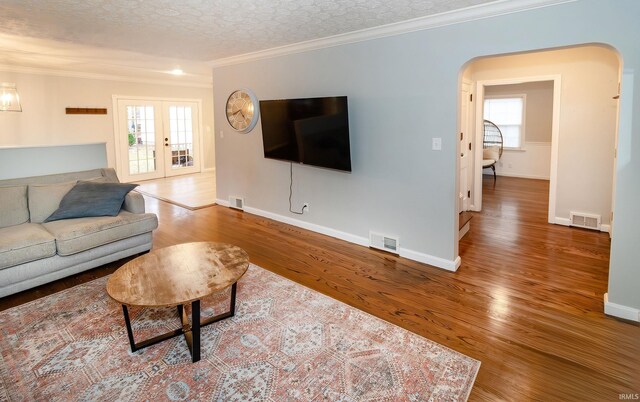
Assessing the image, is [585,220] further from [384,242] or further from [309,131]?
[309,131]

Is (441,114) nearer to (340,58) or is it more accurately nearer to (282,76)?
(340,58)

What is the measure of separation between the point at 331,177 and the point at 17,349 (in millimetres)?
3183

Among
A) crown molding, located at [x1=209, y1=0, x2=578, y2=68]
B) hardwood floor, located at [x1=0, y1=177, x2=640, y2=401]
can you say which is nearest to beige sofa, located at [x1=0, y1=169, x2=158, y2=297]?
hardwood floor, located at [x1=0, y1=177, x2=640, y2=401]

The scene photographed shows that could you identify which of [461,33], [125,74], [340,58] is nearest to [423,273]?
[461,33]

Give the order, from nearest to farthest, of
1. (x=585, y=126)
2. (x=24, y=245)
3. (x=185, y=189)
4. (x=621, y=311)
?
(x=621, y=311)
(x=24, y=245)
(x=585, y=126)
(x=185, y=189)

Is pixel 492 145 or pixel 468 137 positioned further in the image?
pixel 492 145

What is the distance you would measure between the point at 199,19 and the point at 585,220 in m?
5.06

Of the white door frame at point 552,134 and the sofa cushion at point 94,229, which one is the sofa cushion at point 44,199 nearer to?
the sofa cushion at point 94,229

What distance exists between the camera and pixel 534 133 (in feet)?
27.0

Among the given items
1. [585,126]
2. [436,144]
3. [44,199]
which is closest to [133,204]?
[44,199]

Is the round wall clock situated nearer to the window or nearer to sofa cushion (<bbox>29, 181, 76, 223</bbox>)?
sofa cushion (<bbox>29, 181, 76, 223</bbox>)

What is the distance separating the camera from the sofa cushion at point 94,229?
3.13 m

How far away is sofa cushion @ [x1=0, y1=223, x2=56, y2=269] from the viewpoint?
9.24 ft

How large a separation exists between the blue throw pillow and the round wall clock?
6.54 ft
